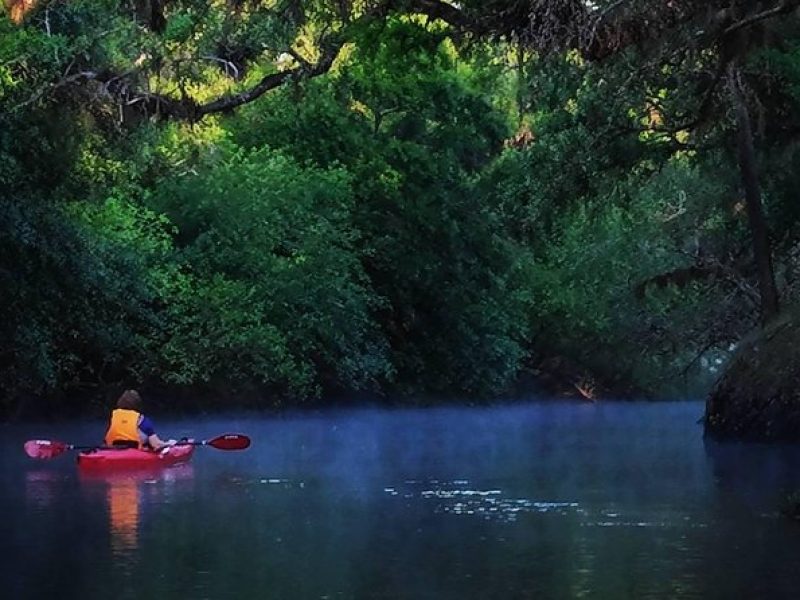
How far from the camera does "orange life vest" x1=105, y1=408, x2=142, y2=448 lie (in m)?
24.6

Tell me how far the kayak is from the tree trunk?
41.8 feet

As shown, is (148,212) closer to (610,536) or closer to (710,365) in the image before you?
(610,536)

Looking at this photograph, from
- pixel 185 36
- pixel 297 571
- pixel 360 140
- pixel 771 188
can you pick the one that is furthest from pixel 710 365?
pixel 297 571

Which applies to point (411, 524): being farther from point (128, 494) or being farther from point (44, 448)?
point (44, 448)

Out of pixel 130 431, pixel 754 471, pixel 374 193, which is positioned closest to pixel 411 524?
pixel 754 471

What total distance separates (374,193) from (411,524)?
3269cm

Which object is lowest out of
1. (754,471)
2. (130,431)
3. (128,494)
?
(754,471)

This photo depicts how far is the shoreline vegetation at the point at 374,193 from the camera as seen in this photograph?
17.4 m

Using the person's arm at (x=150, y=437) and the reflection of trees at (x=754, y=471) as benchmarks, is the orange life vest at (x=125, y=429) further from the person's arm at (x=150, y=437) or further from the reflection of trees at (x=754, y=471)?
the reflection of trees at (x=754, y=471)

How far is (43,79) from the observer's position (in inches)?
1184

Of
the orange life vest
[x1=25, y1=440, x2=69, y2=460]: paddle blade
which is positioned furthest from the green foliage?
[x1=25, y1=440, x2=69, y2=460]: paddle blade

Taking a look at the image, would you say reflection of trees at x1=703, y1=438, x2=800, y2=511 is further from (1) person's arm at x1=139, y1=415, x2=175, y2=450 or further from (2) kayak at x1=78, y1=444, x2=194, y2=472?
(1) person's arm at x1=139, y1=415, x2=175, y2=450

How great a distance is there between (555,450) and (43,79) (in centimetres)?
1117

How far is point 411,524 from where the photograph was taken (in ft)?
54.1
